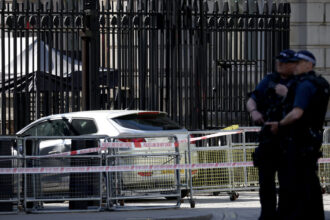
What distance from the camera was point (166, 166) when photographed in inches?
475

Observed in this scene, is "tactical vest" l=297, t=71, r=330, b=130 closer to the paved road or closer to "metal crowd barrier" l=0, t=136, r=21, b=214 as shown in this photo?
the paved road

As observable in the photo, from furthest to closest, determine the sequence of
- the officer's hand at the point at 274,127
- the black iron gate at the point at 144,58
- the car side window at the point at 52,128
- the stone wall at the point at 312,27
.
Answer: the stone wall at the point at 312,27
the black iron gate at the point at 144,58
the car side window at the point at 52,128
the officer's hand at the point at 274,127

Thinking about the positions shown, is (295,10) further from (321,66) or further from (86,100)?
(86,100)

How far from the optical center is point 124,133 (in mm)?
13672

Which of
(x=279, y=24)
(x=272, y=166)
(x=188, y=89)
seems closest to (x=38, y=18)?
(x=188, y=89)

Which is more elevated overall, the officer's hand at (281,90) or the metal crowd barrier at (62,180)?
the officer's hand at (281,90)

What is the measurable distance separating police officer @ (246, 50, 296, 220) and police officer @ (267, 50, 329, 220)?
0.15 meters

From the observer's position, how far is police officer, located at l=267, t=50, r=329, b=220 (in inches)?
328

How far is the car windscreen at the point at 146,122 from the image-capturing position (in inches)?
548

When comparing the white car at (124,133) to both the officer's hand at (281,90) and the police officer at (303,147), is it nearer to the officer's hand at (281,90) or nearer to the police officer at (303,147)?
the officer's hand at (281,90)

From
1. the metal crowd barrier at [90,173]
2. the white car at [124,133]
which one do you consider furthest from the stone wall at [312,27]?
the metal crowd barrier at [90,173]

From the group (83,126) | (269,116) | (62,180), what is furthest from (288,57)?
(83,126)

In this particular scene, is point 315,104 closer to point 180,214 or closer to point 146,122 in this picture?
point 180,214

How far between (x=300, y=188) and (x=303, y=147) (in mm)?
367
